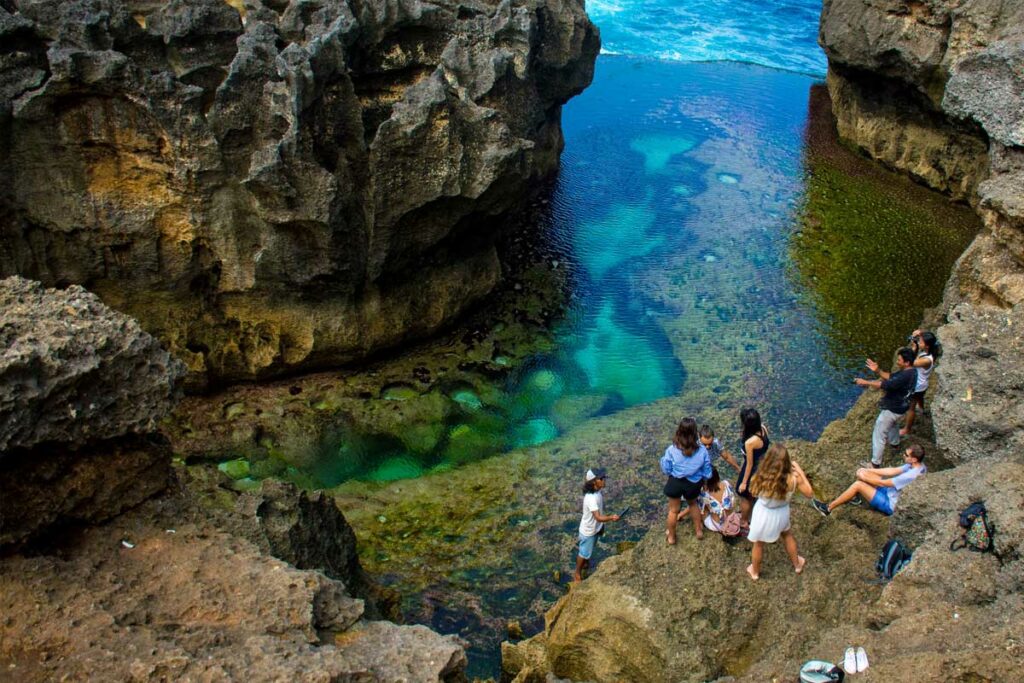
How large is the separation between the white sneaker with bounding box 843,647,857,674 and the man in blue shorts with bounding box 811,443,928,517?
2098mm

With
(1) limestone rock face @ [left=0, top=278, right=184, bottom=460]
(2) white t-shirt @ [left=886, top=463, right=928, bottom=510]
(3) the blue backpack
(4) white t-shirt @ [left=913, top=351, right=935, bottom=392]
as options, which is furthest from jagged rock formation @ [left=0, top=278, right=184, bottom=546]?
(4) white t-shirt @ [left=913, top=351, right=935, bottom=392]

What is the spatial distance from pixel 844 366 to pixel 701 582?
251 inches

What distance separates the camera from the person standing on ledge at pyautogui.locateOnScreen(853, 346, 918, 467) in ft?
30.2

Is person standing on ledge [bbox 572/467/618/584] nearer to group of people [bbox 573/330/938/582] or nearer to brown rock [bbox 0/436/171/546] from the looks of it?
group of people [bbox 573/330/938/582]

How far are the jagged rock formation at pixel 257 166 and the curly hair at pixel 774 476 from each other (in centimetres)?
587

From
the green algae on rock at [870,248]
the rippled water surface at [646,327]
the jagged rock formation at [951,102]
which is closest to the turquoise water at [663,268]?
the rippled water surface at [646,327]

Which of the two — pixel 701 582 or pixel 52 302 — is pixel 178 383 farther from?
pixel 701 582

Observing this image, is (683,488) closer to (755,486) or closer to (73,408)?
(755,486)

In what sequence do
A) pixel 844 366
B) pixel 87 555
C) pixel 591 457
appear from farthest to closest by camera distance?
pixel 844 366
pixel 591 457
pixel 87 555

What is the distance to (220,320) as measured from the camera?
12.1 meters

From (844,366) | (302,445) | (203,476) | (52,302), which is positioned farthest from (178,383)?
(844,366)

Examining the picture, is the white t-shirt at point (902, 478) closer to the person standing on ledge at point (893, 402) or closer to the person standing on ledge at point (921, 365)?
the person standing on ledge at point (893, 402)

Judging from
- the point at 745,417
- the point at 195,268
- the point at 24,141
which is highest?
the point at 24,141

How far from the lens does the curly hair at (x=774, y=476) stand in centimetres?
716
